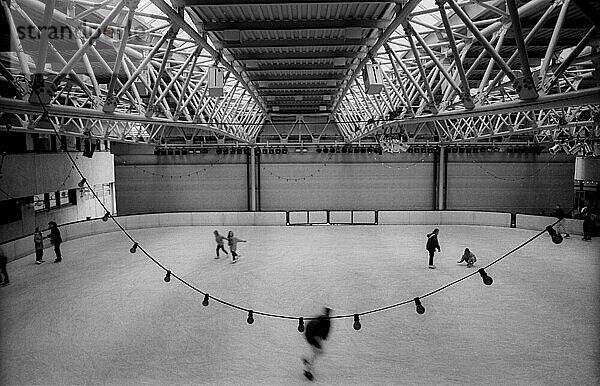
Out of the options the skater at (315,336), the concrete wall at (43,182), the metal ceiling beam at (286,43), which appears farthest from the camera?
the concrete wall at (43,182)

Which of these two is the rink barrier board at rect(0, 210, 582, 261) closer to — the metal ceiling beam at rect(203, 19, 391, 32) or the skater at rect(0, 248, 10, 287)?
the skater at rect(0, 248, 10, 287)

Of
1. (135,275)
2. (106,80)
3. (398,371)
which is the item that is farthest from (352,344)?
(106,80)

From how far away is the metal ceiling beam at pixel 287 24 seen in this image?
5.82m

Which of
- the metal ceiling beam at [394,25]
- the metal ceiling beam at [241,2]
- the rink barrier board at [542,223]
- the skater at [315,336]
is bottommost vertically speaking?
the skater at [315,336]

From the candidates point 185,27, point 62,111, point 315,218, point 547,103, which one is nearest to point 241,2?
point 185,27

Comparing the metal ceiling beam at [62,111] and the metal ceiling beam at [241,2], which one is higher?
the metal ceiling beam at [241,2]

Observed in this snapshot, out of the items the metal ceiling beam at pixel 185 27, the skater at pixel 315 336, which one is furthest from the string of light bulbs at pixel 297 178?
the metal ceiling beam at pixel 185 27

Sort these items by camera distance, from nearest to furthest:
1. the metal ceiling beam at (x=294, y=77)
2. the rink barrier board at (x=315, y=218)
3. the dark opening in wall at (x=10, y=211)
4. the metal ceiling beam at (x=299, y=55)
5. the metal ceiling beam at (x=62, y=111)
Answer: the metal ceiling beam at (x=62, y=111) < the metal ceiling beam at (x=299, y=55) < the metal ceiling beam at (x=294, y=77) < the dark opening in wall at (x=10, y=211) < the rink barrier board at (x=315, y=218)

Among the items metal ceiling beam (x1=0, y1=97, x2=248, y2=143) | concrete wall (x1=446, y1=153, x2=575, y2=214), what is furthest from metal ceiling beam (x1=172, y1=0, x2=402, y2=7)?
concrete wall (x1=446, y1=153, x2=575, y2=214)

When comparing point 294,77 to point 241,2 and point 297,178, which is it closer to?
point 241,2

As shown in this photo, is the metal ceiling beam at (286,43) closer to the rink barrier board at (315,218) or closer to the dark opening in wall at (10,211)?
the dark opening in wall at (10,211)

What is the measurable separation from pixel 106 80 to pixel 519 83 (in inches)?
579

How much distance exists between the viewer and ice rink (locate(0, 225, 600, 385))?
683 cm

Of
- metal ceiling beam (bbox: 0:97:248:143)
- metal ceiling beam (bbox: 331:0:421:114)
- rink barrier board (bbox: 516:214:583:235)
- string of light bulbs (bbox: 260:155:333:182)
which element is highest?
metal ceiling beam (bbox: 331:0:421:114)
